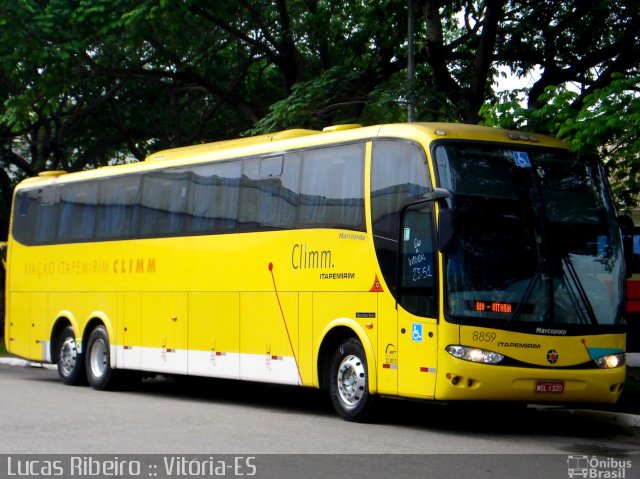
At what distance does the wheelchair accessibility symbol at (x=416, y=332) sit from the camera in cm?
1309

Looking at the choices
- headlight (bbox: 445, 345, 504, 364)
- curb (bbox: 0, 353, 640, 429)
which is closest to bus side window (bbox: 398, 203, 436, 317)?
headlight (bbox: 445, 345, 504, 364)

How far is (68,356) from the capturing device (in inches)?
818

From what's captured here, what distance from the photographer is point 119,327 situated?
1952cm

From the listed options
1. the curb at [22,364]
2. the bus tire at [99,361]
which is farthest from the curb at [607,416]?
the curb at [22,364]

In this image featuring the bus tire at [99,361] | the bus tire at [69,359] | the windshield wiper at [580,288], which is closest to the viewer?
the windshield wiper at [580,288]

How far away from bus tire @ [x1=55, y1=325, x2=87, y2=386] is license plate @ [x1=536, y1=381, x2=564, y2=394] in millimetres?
9805

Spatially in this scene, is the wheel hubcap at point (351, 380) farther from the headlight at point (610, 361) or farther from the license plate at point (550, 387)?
the headlight at point (610, 361)

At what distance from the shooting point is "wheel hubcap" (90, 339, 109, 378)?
65.1 feet

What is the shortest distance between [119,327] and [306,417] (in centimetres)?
570

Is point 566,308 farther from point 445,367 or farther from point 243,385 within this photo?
point 243,385

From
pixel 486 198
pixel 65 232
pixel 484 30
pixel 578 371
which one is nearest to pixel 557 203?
pixel 486 198

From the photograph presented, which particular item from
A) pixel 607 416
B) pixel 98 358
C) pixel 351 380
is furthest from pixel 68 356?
pixel 607 416

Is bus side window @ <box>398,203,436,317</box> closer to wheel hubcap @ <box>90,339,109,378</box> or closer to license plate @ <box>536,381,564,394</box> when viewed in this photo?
license plate @ <box>536,381,564,394</box>

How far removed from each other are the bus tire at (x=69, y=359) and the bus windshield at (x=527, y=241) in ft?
31.0
